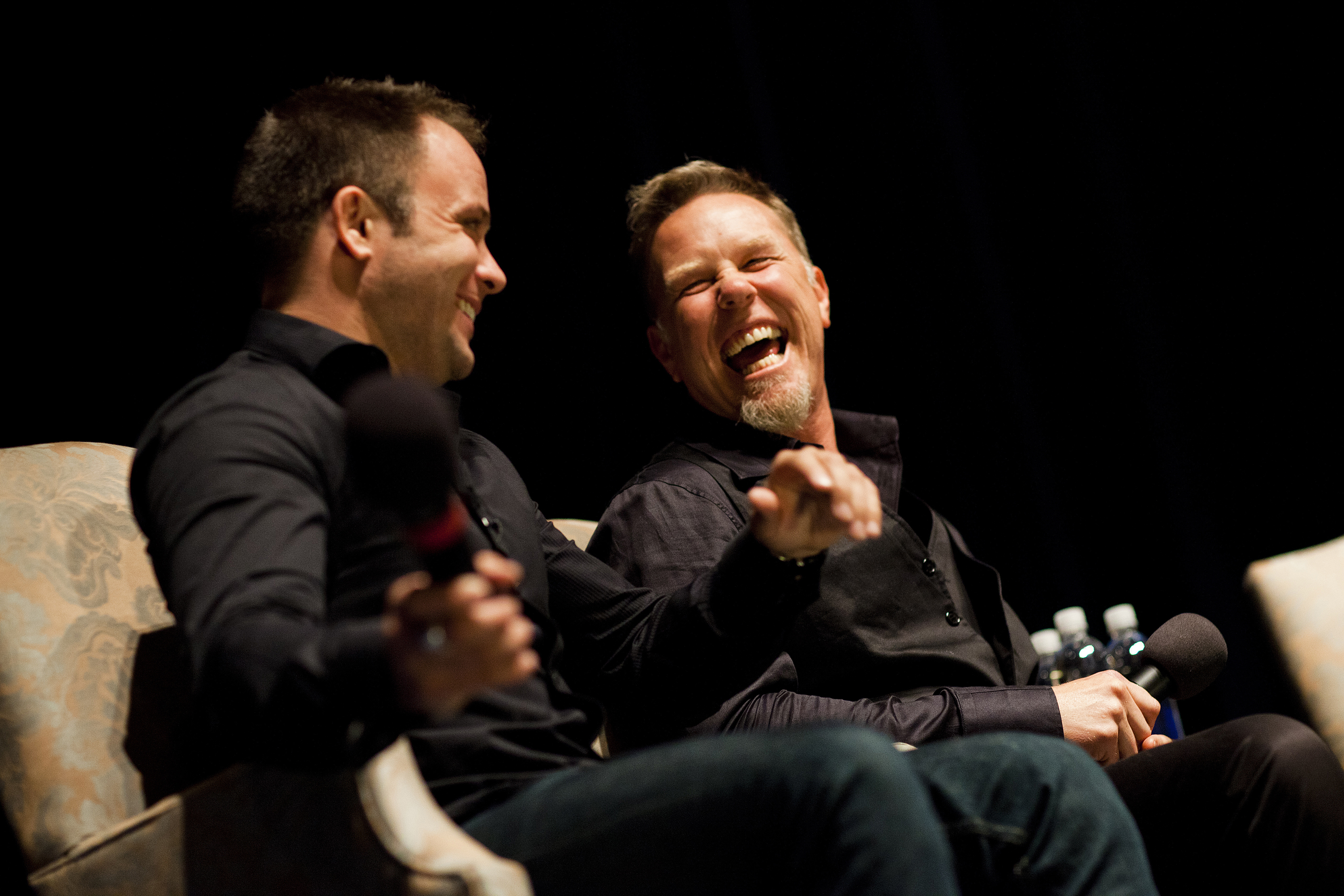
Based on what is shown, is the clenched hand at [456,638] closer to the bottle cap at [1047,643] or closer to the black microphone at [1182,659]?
the black microphone at [1182,659]

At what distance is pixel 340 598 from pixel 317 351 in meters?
0.31

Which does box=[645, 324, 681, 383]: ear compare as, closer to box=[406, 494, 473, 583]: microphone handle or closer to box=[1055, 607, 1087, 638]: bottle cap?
box=[1055, 607, 1087, 638]: bottle cap

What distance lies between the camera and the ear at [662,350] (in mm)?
2074

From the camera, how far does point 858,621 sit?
157 cm

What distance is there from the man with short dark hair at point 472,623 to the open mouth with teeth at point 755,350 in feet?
2.07

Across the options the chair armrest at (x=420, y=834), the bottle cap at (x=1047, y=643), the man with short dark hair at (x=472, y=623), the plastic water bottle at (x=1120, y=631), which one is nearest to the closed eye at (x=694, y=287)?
the man with short dark hair at (x=472, y=623)

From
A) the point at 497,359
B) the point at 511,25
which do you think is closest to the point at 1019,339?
the point at 497,359

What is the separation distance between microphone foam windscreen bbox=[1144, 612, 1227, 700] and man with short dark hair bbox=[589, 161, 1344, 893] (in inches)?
2.3

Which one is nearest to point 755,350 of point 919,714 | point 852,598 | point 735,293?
point 735,293

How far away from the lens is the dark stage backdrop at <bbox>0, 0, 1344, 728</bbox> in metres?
2.52

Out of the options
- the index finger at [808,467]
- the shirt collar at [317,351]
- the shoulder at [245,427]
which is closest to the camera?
the shoulder at [245,427]

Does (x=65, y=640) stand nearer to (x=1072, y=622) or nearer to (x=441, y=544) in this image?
(x=441, y=544)

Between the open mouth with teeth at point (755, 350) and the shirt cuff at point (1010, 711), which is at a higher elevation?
the open mouth with teeth at point (755, 350)

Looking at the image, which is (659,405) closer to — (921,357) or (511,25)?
(921,357)
